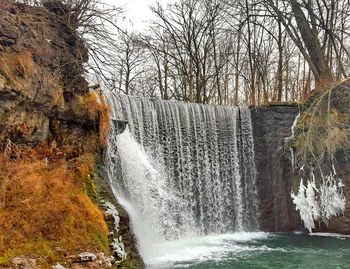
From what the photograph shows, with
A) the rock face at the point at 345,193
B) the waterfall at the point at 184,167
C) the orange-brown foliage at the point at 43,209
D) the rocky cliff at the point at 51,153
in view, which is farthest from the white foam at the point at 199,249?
the orange-brown foliage at the point at 43,209

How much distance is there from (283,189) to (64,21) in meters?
8.46

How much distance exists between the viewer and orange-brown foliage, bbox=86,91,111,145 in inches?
288

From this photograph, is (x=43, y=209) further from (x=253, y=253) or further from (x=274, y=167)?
(x=274, y=167)

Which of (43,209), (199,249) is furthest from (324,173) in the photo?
(43,209)

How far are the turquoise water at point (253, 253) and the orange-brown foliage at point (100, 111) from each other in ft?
8.55

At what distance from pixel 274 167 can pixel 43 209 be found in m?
8.80

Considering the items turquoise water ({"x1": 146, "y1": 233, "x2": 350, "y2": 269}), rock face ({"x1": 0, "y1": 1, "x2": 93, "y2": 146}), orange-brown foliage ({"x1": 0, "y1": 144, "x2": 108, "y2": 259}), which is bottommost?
turquoise water ({"x1": 146, "y1": 233, "x2": 350, "y2": 269})

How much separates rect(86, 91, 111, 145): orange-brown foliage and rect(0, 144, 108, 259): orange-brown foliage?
1246mm

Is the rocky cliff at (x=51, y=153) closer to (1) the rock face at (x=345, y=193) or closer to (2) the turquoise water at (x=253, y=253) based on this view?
(2) the turquoise water at (x=253, y=253)

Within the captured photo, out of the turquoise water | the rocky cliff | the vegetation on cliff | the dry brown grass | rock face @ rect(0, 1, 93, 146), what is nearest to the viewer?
the rocky cliff

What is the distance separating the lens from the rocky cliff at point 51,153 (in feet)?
16.4

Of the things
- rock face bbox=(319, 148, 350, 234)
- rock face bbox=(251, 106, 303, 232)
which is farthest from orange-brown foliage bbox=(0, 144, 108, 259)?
rock face bbox=(319, 148, 350, 234)

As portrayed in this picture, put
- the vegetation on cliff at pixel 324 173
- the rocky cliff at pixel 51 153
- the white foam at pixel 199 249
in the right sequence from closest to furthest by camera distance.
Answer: the rocky cliff at pixel 51 153 < the white foam at pixel 199 249 < the vegetation on cliff at pixel 324 173

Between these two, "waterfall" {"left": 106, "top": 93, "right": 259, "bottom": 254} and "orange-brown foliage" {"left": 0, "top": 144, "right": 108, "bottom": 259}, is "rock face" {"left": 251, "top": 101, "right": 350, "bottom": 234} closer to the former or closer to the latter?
"waterfall" {"left": 106, "top": 93, "right": 259, "bottom": 254}
